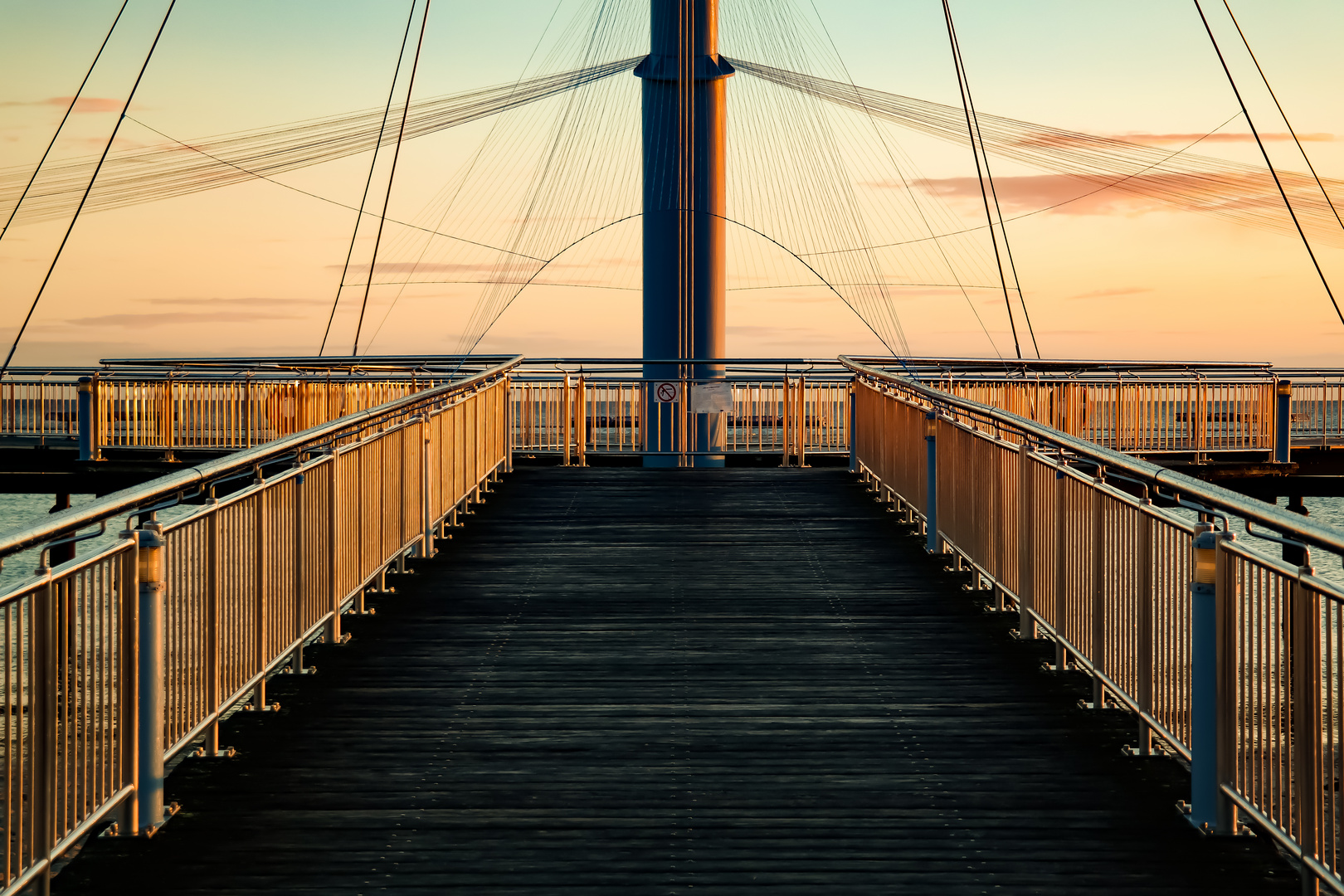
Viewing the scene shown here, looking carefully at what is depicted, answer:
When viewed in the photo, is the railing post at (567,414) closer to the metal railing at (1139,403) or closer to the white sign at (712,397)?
the white sign at (712,397)

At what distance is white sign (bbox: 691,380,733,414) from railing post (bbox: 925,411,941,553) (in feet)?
21.9

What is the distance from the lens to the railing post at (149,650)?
4469 millimetres

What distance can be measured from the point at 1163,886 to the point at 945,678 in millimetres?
2407

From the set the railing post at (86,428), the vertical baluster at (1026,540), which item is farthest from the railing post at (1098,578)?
the railing post at (86,428)

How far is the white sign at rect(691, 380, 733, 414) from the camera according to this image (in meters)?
16.5

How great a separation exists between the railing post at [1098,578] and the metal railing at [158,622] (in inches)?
144

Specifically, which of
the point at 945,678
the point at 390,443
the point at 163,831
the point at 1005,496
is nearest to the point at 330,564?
the point at 390,443

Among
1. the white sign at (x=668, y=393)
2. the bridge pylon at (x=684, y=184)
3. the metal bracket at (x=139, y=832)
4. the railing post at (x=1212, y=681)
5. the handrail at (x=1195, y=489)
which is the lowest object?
the metal bracket at (x=139, y=832)

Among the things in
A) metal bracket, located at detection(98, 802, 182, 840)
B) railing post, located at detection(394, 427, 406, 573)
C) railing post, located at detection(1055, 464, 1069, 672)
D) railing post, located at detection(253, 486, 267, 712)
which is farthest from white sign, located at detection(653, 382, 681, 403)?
metal bracket, located at detection(98, 802, 182, 840)

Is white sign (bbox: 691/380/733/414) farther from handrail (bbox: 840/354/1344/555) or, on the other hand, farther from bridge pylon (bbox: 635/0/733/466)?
handrail (bbox: 840/354/1344/555)

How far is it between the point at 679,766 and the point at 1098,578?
2060 millimetres

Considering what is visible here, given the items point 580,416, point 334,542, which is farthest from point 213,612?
point 580,416

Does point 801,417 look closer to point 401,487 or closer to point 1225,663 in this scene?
point 401,487

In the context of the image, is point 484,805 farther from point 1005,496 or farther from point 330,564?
point 1005,496
